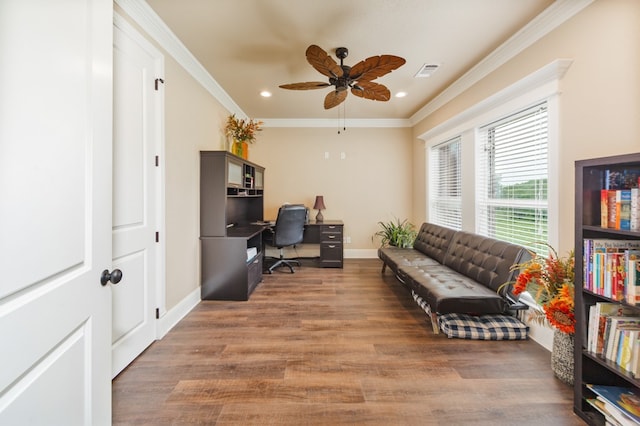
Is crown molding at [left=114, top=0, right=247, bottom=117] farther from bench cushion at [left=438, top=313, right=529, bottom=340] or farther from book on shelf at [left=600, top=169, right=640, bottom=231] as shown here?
bench cushion at [left=438, top=313, right=529, bottom=340]

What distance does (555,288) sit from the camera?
1.85 m

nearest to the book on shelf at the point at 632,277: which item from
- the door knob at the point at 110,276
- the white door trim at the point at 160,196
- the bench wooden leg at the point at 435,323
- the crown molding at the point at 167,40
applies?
the bench wooden leg at the point at 435,323

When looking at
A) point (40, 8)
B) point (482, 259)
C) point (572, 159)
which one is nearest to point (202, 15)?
point (40, 8)

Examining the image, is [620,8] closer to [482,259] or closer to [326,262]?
[482,259]

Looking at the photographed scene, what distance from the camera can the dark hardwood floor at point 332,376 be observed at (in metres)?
1.56

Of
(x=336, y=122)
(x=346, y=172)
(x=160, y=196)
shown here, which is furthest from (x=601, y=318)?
(x=336, y=122)

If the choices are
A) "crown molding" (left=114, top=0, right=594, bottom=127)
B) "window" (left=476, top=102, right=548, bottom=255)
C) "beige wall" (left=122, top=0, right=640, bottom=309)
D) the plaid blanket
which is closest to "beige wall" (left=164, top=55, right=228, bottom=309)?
"beige wall" (left=122, top=0, right=640, bottom=309)

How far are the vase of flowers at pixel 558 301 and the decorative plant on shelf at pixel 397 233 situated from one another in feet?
9.05

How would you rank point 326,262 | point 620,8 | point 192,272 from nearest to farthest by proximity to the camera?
point 620,8
point 192,272
point 326,262

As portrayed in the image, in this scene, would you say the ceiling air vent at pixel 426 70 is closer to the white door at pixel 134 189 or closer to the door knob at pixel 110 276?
the white door at pixel 134 189

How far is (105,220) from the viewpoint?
45.6 inches

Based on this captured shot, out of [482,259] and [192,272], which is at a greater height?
[482,259]

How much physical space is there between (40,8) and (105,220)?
2.36ft

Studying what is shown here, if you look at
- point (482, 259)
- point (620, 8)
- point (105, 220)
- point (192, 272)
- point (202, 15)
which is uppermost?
point (202, 15)
